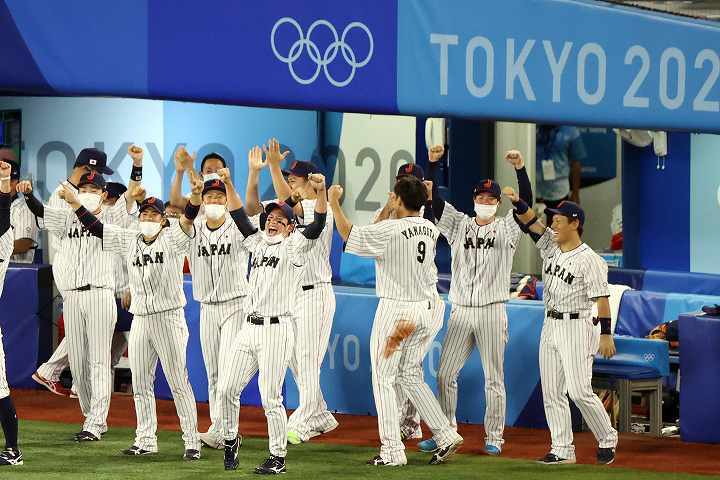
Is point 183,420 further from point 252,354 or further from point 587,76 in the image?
point 587,76

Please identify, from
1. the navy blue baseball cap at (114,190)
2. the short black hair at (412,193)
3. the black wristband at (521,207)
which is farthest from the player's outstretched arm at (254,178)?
the black wristband at (521,207)

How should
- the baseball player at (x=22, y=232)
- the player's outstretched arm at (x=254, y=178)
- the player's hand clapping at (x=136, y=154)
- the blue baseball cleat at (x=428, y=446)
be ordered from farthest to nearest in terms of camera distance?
the baseball player at (x=22, y=232) < the blue baseball cleat at (x=428, y=446) < the player's hand clapping at (x=136, y=154) < the player's outstretched arm at (x=254, y=178)

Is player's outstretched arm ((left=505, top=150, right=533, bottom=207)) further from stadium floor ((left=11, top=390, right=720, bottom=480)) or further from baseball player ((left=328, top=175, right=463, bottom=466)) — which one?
stadium floor ((left=11, top=390, right=720, bottom=480))

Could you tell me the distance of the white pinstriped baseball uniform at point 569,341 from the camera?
379 inches

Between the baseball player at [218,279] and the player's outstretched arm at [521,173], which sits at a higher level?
the player's outstretched arm at [521,173]

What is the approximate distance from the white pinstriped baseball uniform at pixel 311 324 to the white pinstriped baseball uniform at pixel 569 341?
1.54m

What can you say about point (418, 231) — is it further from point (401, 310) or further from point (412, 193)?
point (401, 310)

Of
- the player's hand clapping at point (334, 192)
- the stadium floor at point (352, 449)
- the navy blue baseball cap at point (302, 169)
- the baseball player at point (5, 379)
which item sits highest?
the navy blue baseball cap at point (302, 169)

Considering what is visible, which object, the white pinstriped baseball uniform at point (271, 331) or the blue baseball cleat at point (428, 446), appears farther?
the blue baseball cleat at point (428, 446)

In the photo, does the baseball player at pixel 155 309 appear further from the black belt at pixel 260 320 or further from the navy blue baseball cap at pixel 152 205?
the black belt at pixel 260 320

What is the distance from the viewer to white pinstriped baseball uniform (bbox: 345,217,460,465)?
9.30 metres


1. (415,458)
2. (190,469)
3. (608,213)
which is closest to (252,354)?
(190,469)

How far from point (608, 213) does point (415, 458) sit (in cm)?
1088

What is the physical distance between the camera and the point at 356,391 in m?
11.7
